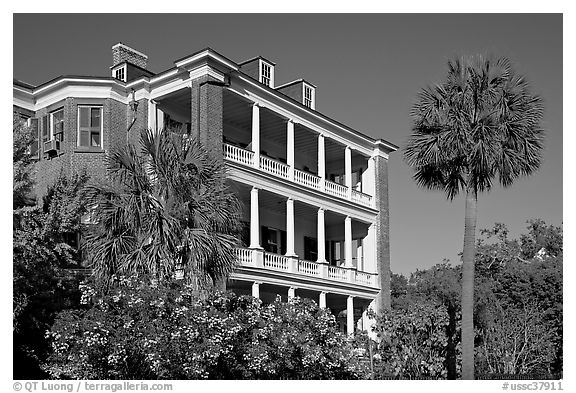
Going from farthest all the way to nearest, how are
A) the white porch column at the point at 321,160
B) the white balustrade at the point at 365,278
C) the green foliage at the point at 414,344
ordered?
the white balustrade at the point at 365,278 < the white porch column at the point at 321,160 < the green foliage at the point at 414,344

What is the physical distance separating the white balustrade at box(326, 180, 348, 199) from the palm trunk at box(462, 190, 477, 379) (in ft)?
34.0

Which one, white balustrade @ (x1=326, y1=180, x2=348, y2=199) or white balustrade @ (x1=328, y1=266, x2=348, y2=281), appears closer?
white balustrade @ (x1=328, y1=266, x2=348, y2=281)

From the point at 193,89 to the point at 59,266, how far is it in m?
8.68

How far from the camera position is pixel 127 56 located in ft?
107

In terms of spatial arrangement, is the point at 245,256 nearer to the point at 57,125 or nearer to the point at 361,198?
the point at 57,125

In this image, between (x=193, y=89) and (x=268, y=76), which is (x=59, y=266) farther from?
(x=268, y=76)

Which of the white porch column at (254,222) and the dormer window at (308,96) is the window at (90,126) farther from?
the dormer window at (308,96)

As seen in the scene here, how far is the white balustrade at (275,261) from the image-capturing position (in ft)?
99.7

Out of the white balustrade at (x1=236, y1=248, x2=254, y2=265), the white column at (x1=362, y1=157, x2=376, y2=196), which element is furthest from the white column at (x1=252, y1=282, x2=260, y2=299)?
the white column at (x1=362, y1=157, x2=376, y2=196)

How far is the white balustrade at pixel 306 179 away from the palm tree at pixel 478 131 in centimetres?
770

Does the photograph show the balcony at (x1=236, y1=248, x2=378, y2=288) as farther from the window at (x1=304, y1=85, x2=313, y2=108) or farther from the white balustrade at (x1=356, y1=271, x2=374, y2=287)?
the window at (x1=304, y1=85, x2=313, y2=108)

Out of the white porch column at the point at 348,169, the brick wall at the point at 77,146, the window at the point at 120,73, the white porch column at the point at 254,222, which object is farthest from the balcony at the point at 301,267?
the window at the point at 120,73

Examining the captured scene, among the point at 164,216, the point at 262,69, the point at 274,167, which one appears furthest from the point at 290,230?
the point at 164,216

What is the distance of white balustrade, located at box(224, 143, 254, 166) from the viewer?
2872 cm
